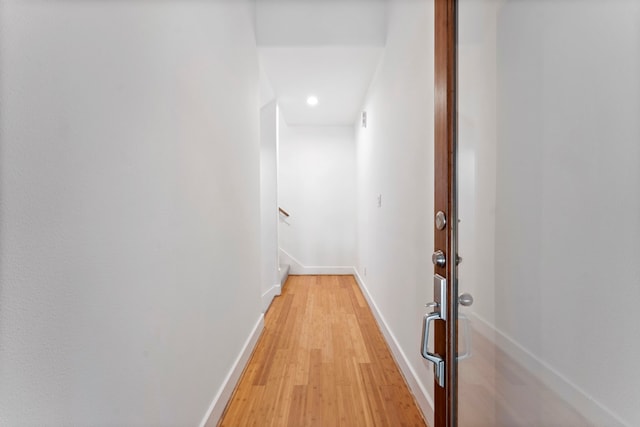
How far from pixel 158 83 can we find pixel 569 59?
1.10 meters

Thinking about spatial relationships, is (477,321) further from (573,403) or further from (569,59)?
(569,59)

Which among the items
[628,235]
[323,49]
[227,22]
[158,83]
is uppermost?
[323,49]

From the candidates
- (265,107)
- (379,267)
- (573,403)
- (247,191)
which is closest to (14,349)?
(573,403)

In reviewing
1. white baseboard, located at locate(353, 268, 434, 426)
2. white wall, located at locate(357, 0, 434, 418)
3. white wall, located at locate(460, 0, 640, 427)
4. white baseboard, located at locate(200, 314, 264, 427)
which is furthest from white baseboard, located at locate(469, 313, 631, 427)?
white baseboard, located at locate(200, 314, 264, 427)

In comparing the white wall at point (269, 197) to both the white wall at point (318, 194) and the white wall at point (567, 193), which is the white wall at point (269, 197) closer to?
the white wall at point (318, 194)

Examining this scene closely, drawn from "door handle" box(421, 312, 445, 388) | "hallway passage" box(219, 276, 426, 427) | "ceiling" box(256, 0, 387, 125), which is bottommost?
"hallway passage" box(219, 276, 426, 427)

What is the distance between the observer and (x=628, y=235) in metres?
0.52

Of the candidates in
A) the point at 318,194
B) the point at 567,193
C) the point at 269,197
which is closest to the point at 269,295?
the point at 269,197

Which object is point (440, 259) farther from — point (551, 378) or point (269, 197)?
point (269, 197)

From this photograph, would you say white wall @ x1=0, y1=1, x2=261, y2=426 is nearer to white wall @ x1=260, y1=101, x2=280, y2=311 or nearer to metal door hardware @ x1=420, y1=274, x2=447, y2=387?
metal door hardware @ x1=420, y1=274, x2=447, y2=387

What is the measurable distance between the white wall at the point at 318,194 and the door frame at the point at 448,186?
3.81m

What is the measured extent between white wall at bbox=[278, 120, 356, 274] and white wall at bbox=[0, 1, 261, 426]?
3272 millimetres

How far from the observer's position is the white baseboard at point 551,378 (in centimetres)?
55

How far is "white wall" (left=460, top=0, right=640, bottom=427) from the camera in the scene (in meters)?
0.52
